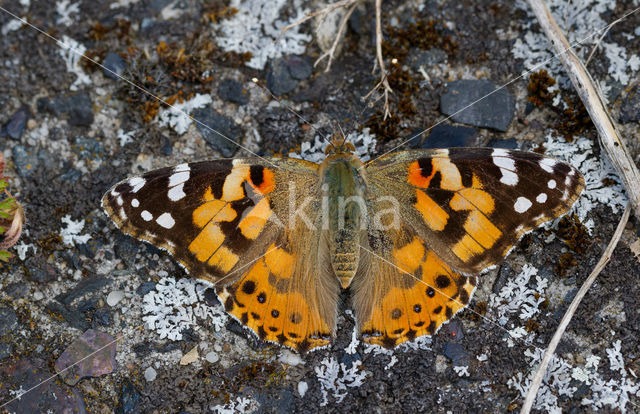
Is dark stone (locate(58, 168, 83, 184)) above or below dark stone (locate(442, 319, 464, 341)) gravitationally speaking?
below

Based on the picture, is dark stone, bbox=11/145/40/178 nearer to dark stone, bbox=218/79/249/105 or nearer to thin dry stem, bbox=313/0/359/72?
dark stone, bbox=218/79/249/105

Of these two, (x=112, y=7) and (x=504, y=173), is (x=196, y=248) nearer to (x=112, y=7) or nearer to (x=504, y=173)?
(x=504, y=173)

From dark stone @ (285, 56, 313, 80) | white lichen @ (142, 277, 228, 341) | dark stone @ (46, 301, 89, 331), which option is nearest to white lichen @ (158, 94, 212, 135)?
dark stone @ (285, 56, 313, 80)

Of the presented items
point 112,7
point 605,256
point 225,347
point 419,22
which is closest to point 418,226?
point 605,256

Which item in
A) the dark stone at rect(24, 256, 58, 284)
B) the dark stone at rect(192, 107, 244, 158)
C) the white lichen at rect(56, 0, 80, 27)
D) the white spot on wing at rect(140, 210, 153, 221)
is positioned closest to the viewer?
the white spot on wing at rect(140, 210, 153, 221)

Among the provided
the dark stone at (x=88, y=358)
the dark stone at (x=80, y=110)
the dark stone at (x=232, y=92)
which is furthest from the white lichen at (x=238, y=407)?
the dark stone at (x=80, y=110)

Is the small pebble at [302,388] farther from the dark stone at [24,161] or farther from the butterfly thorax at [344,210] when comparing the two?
the dark stone at [24,161]
